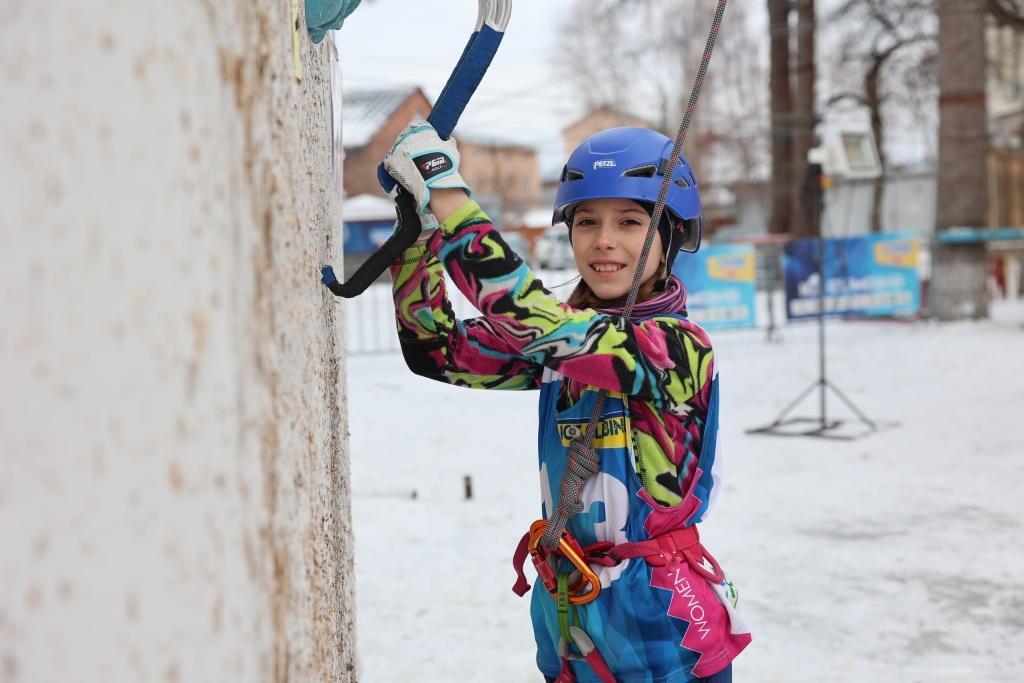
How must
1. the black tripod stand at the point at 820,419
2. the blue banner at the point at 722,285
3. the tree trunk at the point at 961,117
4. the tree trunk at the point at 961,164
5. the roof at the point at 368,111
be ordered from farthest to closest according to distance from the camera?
the roof at the point at 368,111 → the tree trunk at the point at 961,164 → the tree trunk at the point at 961,117 → the blue banner at the point at 722,285 → the black tripod stand at the point at 820,419

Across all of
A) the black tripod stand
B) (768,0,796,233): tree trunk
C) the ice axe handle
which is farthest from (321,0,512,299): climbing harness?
(768,0,796,233): tree trunk

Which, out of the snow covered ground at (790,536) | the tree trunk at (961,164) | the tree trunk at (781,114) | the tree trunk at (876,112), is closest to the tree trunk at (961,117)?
the tree trunk at (961,164)

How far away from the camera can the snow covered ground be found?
12.6 ft

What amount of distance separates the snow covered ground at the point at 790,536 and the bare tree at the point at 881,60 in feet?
39.6

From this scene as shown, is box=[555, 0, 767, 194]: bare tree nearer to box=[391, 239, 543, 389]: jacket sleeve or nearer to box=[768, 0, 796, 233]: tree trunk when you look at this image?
box=[768, 0, 796, 233]: tree trunk

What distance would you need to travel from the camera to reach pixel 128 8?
770mm

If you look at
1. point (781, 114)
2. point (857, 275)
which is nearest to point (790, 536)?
point (857, 275)

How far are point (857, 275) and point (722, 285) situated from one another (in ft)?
6.03

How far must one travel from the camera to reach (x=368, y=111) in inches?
1690

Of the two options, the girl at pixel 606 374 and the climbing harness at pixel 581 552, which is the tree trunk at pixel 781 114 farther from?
the climbing harness at pixel 581 552

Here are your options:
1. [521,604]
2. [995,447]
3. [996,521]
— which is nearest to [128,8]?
[521,604]

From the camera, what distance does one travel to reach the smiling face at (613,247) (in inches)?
78.6

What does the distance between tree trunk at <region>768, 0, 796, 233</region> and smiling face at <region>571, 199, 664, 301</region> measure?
22648mm

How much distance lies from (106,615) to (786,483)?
6209 mm
